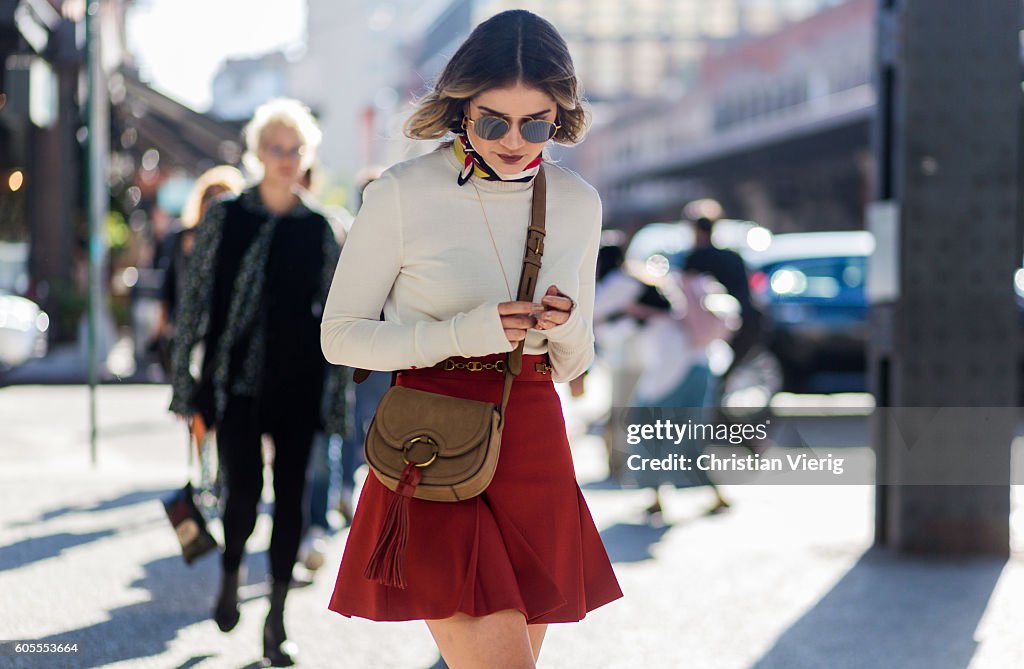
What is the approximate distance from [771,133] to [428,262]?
89.8 feet

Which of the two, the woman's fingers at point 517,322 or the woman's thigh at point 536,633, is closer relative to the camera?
the woman's fingers at point 517,322

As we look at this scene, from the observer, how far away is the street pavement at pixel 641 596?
5.26 meters

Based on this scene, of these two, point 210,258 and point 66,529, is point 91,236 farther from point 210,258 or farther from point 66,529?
point 210,258

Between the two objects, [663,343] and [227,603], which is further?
[663,343]

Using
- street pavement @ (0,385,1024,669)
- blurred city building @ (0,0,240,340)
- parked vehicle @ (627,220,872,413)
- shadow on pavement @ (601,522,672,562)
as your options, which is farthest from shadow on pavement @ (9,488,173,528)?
blurred city building @ (0,0,240,340)

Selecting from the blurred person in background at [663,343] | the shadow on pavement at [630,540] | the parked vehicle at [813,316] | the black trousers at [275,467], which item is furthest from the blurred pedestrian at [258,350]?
the parked vehicle at [813,316]

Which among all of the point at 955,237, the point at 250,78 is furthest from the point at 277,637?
the point at 250,78

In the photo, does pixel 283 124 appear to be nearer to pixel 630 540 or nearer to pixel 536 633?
pixel 536 633

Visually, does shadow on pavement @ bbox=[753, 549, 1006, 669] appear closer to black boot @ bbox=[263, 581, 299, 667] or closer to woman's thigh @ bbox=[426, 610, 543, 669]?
black boot @ bbox=[263, 581, 299, 667]

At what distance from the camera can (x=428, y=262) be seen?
3062mm

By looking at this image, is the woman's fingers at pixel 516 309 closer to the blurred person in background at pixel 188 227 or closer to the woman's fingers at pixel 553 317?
the woman's fingers at pixel 553 317

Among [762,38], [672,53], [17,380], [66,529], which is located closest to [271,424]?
[66,529]

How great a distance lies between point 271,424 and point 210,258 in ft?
1.98

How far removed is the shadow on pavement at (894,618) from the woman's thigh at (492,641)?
2385 millimetres
